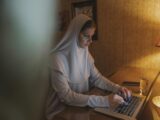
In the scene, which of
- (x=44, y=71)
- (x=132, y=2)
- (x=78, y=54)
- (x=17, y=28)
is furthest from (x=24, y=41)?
(x=132, y=2)

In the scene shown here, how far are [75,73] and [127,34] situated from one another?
100 centimetres

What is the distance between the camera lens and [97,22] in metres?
2.67

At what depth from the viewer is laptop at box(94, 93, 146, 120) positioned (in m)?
1.39

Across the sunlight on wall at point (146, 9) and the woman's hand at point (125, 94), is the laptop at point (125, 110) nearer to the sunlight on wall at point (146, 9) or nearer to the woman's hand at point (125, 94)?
the woman's hand at point (125, 94)

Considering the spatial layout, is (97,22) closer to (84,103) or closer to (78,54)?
(78,54)

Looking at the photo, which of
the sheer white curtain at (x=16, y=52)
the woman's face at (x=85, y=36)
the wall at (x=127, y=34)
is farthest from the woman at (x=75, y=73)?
the wall at (x=127, y=34)

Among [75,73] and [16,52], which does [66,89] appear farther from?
[16,52]

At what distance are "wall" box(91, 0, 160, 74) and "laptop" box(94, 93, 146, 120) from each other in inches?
39.4

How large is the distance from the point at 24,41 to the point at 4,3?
0.95ft

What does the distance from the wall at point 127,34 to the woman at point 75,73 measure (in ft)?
2.53

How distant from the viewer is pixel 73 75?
175cm

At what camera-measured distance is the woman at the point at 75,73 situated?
153cm

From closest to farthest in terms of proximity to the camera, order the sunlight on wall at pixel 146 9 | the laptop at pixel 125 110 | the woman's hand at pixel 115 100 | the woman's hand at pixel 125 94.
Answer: the laptop at pixel 125 110 < the woman's hand at pixel 115 100 < the woman's hand at pixel 125 94 < the sunlight on wall at pixel 146 9

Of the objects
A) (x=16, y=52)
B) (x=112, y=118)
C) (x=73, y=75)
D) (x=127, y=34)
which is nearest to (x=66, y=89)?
(x=73, y=75)
